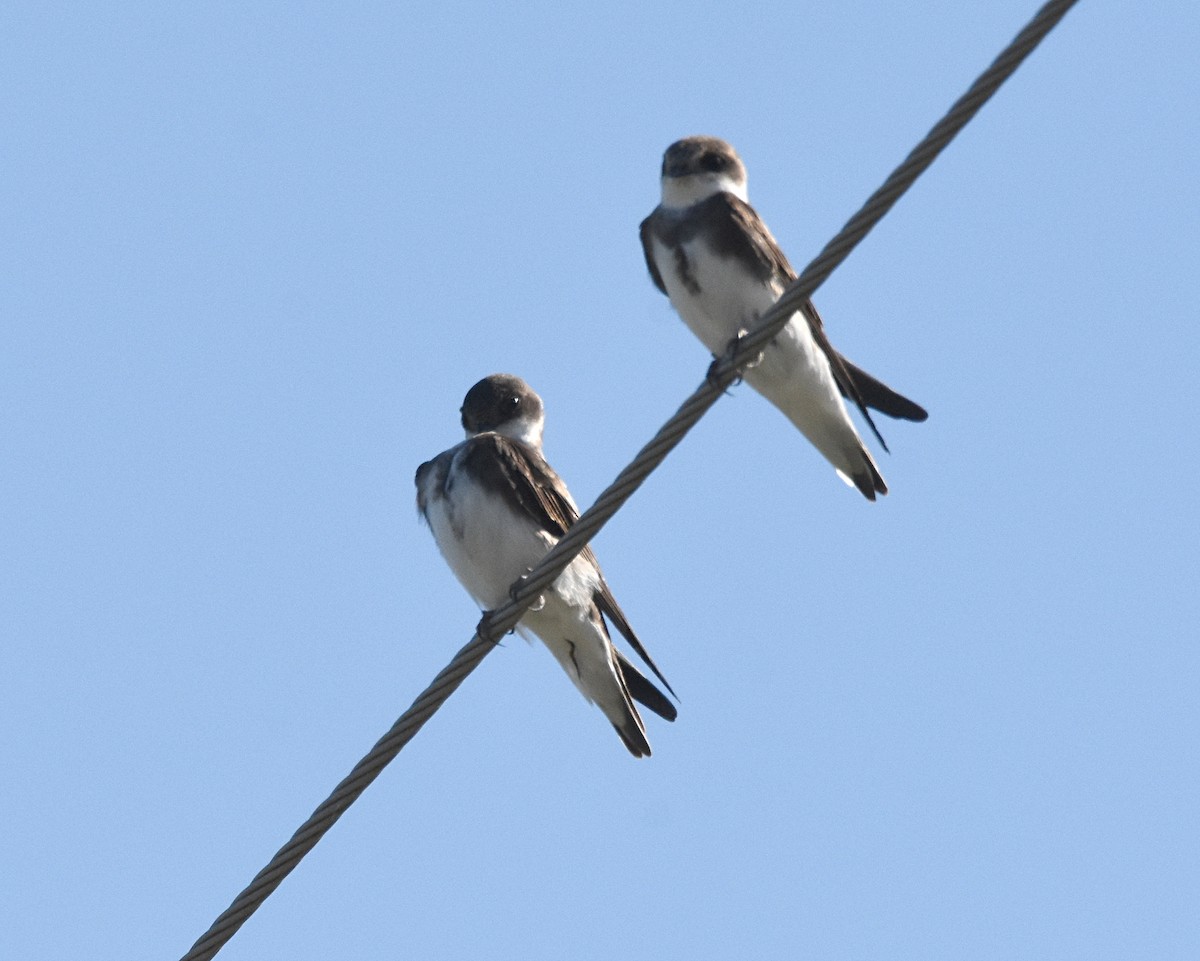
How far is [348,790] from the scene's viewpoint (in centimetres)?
503

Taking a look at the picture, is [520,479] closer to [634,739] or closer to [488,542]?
[488,542]

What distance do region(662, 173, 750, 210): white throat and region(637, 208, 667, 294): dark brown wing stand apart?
95 millimetres

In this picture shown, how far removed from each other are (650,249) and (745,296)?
65 cm

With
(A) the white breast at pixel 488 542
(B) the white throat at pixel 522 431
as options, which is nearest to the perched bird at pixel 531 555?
(A) the white breast at pixel 488 542

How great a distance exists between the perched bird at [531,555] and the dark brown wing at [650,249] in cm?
95

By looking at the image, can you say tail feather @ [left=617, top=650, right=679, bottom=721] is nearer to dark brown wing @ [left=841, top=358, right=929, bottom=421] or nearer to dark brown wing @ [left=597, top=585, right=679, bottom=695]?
dark brown wing @ [left=597, top=585, right=679, bottom=695]

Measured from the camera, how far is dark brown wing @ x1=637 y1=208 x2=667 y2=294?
8.28m

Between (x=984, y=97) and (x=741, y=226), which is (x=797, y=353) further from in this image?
(x=984, y=97)

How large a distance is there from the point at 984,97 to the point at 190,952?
8.53ft

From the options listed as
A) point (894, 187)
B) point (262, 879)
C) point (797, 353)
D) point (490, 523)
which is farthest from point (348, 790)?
point (797, 353)

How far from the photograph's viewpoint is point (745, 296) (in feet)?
25.7

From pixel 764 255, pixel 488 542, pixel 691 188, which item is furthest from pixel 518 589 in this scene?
pixel 691 188

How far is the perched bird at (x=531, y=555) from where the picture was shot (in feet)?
24.7

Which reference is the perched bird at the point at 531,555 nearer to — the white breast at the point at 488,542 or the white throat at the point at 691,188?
the white breast at the point at 488,542
